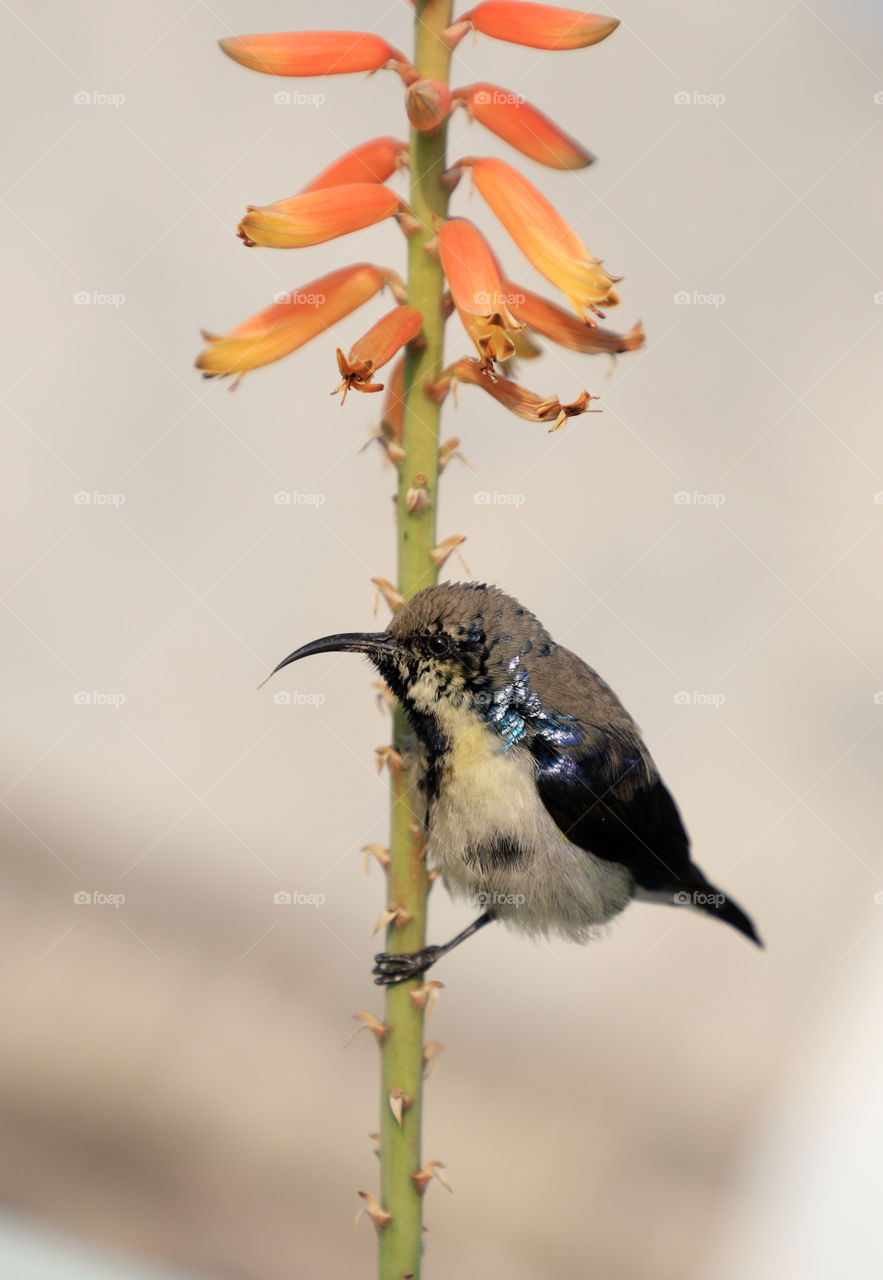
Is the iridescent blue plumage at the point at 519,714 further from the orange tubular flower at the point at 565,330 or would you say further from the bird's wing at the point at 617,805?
the orange tubular flower at the point at 565,330

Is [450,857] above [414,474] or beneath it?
beneath

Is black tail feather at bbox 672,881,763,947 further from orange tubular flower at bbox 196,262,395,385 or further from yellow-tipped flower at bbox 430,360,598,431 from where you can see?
orange tubular flower at bbox 196,262,395,385

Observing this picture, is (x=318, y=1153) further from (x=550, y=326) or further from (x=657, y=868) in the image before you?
(x=550, y=326)

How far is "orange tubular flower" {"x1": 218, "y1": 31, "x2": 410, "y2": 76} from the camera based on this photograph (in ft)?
3.58

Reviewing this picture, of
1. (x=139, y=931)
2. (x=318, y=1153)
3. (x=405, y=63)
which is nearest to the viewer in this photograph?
(x=405, y=63)

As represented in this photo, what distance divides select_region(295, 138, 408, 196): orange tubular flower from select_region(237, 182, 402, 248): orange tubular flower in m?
0.04

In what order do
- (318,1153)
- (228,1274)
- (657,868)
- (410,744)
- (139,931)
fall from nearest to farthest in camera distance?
(410,744) < (657,868) < (228,1274) < (318,1153) < (139,931)

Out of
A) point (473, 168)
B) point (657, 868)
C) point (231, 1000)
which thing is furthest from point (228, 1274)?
point (473, 168)

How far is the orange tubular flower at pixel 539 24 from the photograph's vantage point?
1.10 m

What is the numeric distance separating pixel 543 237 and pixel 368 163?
19 cm

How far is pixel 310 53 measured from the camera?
1.11 meters

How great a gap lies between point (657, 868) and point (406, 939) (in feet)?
2.12

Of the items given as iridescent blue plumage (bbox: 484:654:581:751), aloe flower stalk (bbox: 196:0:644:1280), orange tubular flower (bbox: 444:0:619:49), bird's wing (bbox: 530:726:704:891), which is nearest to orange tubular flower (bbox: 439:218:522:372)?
aloe flower stalk (bbox: 196:0:644:1280)

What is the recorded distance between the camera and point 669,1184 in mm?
2930
